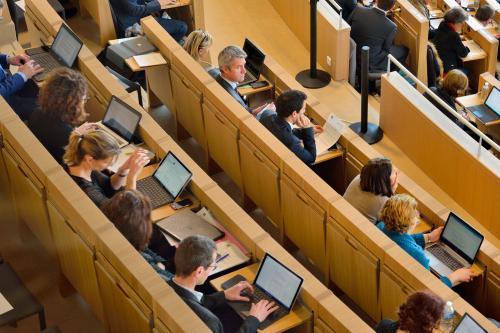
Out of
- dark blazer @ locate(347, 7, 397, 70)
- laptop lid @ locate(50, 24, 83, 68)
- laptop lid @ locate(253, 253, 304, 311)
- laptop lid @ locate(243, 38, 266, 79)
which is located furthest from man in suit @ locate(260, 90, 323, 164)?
dark blazer @ locate(347, 7, 397, 70)

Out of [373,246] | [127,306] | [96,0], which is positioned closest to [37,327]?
[127,306]

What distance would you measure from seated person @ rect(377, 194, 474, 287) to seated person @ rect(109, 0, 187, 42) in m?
3.40

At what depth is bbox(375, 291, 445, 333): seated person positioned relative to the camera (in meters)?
3.84

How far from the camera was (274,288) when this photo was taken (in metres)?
4.34

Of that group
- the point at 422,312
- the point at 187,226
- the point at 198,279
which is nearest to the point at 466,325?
the point at 422,312

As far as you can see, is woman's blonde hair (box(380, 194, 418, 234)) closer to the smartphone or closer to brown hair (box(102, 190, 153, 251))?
the smartphone

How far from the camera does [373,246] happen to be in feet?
15.1

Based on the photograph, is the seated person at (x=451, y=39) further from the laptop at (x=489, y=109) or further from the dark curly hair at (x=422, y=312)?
the dark curly hair at (x=422, y=312)

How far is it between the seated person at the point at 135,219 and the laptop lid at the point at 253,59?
2.27m

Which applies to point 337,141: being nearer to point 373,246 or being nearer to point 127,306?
point 373,246

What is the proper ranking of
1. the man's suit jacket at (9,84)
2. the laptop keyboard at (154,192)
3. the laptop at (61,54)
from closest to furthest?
the laptop keyboard at (154,192) < the man's suit jacket at (9,84) < the laptop at (61,54)

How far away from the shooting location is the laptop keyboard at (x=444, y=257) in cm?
493

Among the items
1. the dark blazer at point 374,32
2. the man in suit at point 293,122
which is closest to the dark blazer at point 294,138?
the man in suit at point 293,122

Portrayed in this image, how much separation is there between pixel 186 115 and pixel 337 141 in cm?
115
